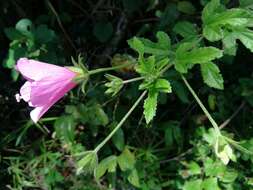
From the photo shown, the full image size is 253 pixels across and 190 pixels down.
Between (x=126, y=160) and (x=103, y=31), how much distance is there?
0.46 m

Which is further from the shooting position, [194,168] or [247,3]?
[194,168]

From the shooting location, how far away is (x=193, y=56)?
129 cm

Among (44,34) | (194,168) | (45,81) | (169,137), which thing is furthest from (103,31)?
(45,81)

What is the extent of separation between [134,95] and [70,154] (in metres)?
0.39

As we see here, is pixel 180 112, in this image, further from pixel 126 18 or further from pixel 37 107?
pixel 37 107

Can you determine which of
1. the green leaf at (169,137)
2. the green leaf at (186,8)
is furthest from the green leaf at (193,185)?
the green leaf at (186,8)

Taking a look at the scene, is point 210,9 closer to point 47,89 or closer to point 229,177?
point 47,89

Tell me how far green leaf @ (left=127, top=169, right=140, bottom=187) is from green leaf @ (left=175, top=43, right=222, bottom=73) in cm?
70

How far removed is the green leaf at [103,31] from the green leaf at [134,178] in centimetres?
47

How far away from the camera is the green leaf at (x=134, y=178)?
1909 mm

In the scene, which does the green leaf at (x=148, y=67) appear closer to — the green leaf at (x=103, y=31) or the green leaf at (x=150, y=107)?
the green leaf at (x=150, y=107)

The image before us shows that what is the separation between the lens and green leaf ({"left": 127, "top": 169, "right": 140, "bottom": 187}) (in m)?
1.91

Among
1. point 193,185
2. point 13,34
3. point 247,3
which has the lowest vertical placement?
point 193,185

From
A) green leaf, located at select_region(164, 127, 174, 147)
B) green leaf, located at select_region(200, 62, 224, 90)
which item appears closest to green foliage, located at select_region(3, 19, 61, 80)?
green leaf, located at select_region(164, 127, 174, 147)
